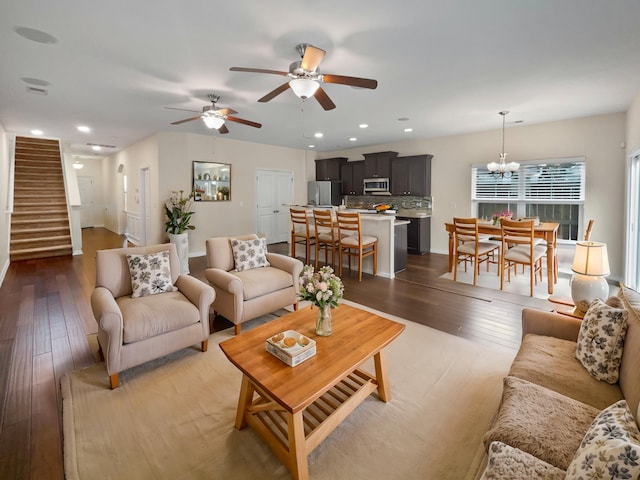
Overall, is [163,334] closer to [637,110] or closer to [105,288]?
[105,288]

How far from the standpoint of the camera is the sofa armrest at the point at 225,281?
9.77 ft

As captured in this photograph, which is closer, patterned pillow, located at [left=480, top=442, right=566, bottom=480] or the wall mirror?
patterned pillow, located at [left=480, top=442, right=566, bottom=480]

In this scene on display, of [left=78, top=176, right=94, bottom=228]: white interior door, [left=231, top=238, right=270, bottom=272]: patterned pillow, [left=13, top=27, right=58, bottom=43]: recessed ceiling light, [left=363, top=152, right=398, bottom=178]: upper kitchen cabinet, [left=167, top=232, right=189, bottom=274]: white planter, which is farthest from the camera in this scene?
[left=78, top=176, right=94, bottom=228]: white interior door

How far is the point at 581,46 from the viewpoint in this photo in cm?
268

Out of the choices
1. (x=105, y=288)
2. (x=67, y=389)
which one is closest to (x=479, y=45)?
(x=105, y=288)

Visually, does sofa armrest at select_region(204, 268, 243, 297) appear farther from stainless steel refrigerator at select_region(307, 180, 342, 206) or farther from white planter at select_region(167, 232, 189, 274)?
stainless steel refrigerator at select_region(307, 180, 342, 206)

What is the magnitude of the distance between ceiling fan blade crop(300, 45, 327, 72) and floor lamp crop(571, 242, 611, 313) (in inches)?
99.2

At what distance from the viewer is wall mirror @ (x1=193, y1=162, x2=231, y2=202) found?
662 cm

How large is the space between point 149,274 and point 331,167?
21.4ft

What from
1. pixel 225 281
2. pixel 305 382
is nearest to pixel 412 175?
pixel 225 281

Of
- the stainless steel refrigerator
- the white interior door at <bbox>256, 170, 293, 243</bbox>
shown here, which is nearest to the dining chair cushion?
the white interior door at <bbox>256, 170, 293, 243</bbox>

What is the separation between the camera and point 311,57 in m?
2.39

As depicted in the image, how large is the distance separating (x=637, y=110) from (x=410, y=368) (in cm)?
440

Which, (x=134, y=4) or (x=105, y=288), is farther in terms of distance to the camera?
(x=105, y=288)
